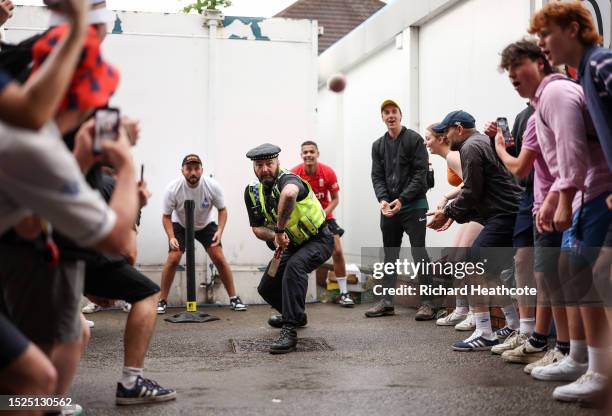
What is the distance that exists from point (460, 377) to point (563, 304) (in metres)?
0.83

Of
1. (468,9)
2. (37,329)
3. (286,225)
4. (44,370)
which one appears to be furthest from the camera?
(468,9)

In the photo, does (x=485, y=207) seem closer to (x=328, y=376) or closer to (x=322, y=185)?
(x=328, y=376)

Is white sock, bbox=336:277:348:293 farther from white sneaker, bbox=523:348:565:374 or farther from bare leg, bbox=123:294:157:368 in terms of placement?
bare leg, bbox=123:294:157:368

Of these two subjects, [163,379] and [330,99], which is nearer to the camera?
[163,379]

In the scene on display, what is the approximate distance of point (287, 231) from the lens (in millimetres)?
7086

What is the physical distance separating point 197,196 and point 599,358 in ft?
20.8

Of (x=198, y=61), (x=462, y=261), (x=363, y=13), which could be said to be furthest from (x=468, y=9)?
(x=363, y=13)

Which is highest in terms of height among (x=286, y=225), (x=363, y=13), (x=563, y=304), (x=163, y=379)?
(x=363, y=13)

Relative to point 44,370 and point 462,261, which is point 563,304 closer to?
point 462,261

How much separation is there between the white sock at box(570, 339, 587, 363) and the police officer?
2441 mm

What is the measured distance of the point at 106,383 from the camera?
5.27 m

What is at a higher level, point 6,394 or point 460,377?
point 6,394

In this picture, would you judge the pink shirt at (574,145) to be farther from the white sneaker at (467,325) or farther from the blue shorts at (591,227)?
the white sneaker at (467,325)

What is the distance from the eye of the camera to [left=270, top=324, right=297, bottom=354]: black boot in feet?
21.2
